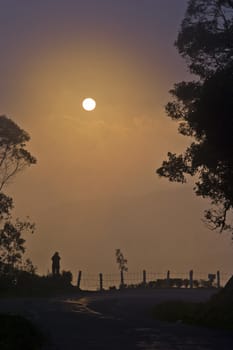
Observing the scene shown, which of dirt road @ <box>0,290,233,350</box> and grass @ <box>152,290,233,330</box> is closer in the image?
dirt road @ <box>0,290,233,350</box>

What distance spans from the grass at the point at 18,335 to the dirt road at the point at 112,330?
0.39 m

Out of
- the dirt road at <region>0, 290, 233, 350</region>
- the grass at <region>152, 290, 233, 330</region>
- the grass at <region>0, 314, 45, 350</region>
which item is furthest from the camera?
the grass at <region>152, 290, 233, 330</region>

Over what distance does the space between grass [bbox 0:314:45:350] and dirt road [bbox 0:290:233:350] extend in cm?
39

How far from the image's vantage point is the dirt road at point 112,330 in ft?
62.3

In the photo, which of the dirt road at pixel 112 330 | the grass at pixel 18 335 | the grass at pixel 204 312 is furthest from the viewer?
the grass at pixel 204 312

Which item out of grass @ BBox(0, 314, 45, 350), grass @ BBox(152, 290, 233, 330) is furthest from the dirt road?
grass @ BBox(152, 290, 233, 330)

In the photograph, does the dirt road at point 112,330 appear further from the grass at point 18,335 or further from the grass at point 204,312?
the grass at point 204,312

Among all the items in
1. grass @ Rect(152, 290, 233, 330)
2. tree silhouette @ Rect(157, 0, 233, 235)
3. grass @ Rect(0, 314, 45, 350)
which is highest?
tree silhouette @ Rect(157, 0, 233, 235)

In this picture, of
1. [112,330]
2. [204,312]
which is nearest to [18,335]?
[112,330]

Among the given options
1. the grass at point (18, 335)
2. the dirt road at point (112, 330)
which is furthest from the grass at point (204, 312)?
the grass at point (18, 335)

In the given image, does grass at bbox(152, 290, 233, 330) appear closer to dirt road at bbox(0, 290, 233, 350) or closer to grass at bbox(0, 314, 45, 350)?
dirt road at bbox(0, 290, 233, 350)

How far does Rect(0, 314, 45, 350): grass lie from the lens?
59.8 ft

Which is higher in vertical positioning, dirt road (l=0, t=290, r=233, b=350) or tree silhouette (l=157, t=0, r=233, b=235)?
tree silhouette (l=157, t=0, r=233, b=235)

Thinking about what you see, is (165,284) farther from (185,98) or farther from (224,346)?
(224,346)
